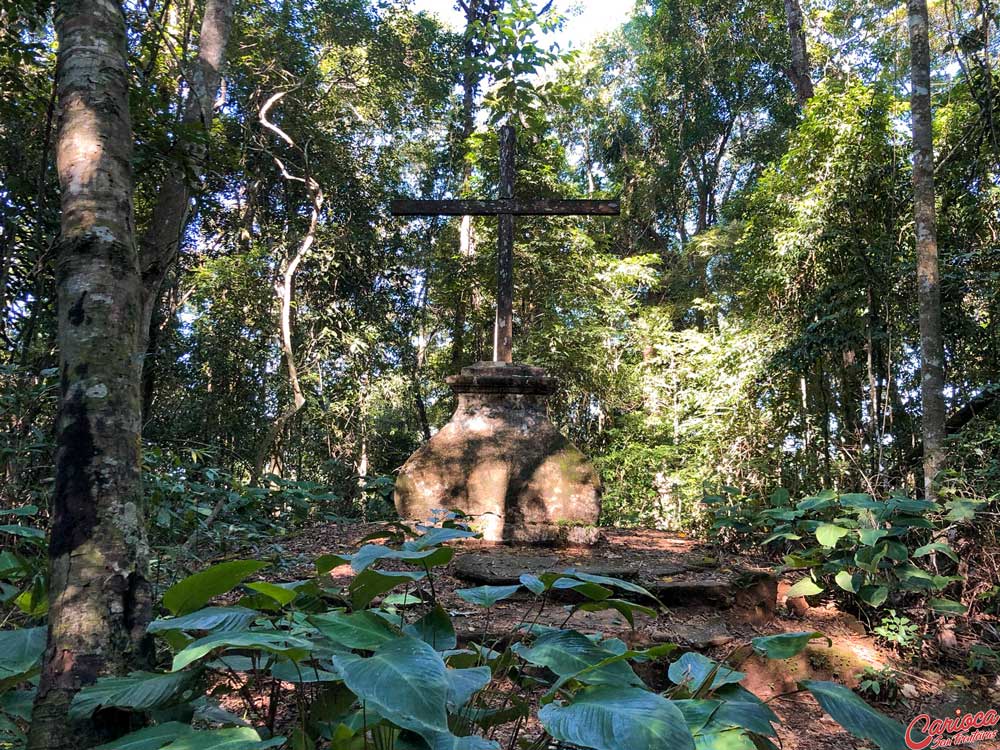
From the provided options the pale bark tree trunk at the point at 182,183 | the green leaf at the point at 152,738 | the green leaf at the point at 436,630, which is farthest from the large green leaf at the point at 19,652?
the pale bark tree trunk at the point at 182,183

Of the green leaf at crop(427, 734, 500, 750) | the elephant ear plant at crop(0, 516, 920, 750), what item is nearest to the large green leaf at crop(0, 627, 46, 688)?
the elephant ear plant at crop(0, 516, 920, 750)

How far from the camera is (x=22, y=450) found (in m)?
3.42

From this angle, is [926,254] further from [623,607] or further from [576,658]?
[576,658]

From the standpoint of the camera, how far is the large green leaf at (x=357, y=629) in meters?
0.97

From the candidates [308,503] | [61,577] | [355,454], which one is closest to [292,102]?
[355,454]

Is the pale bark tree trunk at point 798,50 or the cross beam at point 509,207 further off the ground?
the pale bark tree trunk at point 798,50

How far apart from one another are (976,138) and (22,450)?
282 inches

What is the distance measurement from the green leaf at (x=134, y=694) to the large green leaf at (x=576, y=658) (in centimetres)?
57

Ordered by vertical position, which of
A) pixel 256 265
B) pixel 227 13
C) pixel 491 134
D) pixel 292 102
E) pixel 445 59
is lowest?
pixel 256 265

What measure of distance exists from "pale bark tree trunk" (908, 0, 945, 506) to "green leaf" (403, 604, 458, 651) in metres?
3.81

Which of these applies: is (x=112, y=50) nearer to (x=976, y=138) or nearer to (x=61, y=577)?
(x=61, y=577)

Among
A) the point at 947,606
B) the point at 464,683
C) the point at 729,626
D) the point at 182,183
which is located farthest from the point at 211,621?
the point at 182,183

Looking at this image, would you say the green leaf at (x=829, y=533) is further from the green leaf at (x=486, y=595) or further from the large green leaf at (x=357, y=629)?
the large green leaf at (x=357, y=629)

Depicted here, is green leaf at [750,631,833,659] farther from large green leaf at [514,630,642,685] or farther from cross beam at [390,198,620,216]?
cross beam at [390,198,620,216]
